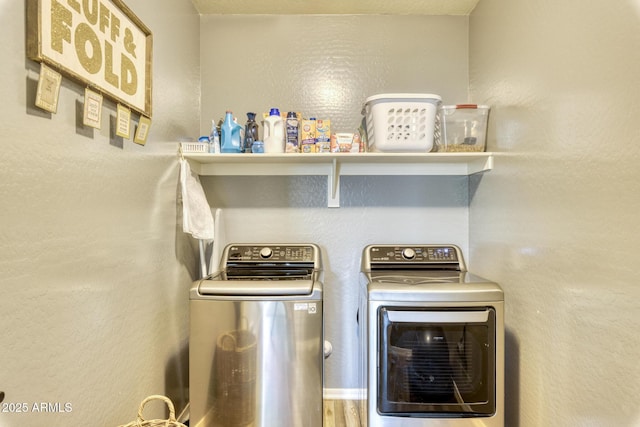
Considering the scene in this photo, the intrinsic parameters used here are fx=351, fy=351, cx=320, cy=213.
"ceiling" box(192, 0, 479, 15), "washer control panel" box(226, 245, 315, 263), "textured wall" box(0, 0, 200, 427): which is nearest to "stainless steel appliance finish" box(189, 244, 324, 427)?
"textured wall" box(0, 0, 200, 427)

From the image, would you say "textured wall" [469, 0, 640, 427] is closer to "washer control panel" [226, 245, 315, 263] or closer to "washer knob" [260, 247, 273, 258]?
"washer control panel" [226, 245, 315, 263]

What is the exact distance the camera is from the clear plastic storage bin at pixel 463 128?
175 centimetres

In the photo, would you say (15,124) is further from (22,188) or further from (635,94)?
(635,94)

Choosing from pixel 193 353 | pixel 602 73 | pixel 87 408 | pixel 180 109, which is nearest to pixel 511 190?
pixel 602 73

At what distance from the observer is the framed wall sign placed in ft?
2.74

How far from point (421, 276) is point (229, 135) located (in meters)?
1.16

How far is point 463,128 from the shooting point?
1778 mm

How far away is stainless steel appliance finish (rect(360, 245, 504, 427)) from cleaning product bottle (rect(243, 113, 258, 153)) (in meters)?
0.98

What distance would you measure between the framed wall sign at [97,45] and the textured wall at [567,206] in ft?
4.75

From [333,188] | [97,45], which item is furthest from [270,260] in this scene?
[97,45]

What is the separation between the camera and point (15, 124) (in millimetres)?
786

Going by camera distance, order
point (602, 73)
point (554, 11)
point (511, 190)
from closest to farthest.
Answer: point (602, 73) → point (554, 11) → point (511, 190)

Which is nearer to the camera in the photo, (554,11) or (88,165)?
(88,165)

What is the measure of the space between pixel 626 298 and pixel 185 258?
5.74 feet
